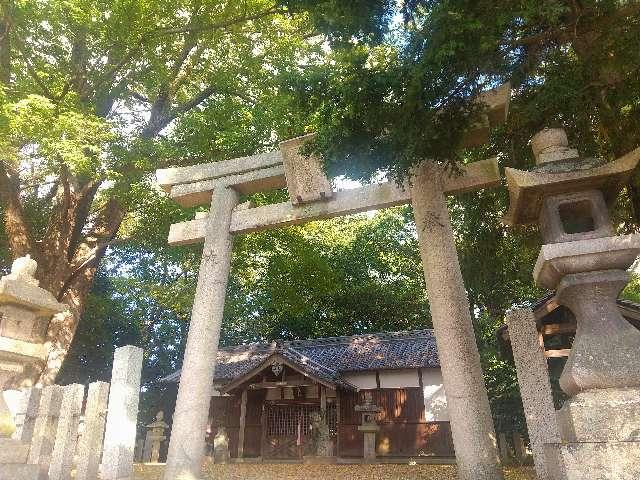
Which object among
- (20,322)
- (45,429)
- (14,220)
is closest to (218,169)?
(20,322)

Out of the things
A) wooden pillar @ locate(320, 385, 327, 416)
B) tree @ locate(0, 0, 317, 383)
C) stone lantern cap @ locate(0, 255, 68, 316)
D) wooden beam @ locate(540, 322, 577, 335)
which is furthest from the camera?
wooden pillar @ locate(320, 385, 327, 416)

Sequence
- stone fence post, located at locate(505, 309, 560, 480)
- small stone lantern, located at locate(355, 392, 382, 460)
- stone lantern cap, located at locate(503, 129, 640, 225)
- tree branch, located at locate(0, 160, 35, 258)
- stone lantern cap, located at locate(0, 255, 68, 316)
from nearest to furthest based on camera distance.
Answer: stone lantern cap, located at locate(503, 129, 640, 225) < stone fence post, located at locate(505, 309, 560, 480) < stone lantern cap, located at locate(0, 255, 68, 316) < tree branch, located at locate(0, 160, 35, 258) < small stone lantern, located at locate(355, 392, 382, 460)

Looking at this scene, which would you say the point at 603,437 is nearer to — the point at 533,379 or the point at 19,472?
the point at 533,379

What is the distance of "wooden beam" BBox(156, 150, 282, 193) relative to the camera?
22.3 ft

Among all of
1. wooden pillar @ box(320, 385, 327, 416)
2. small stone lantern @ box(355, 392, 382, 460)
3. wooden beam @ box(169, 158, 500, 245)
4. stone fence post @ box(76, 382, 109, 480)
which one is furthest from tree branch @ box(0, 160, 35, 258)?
small stone lantern @ box(355, 392, 382, 460)

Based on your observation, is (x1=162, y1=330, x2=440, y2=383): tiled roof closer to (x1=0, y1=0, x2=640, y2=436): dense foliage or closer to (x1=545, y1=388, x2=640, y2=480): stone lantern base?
(x1=0, y1=0, x2=640, y2=436): dense foliage

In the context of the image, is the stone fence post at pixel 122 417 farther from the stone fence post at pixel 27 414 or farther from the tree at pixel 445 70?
the tree at pixel 445 70

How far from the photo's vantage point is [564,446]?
3.23 metres

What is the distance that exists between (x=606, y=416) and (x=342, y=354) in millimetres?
15200

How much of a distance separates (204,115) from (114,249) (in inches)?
597

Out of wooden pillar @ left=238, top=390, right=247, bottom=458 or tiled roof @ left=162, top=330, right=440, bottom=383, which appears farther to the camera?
wooden pillar @ left=238, top=390, right=247, bottom=458

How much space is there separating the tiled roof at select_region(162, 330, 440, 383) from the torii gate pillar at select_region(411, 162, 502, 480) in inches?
413

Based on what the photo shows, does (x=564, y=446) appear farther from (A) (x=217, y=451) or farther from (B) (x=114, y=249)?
(B) (x=114, y=249)

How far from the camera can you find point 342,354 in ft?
59.0
